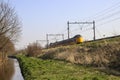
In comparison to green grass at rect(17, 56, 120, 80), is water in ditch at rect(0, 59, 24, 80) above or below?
below

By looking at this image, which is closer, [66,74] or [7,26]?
[66,74]

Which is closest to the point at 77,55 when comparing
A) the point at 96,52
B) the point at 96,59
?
the point at 96,52

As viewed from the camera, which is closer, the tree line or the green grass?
the green grass

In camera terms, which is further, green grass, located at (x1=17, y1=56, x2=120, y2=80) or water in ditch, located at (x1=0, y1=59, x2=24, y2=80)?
water in ditch, located at (x1=0, y1=59, x2=24, y2=80)

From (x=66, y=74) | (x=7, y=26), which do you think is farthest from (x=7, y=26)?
(x=66, y=74)

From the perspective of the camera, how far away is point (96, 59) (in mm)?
34469

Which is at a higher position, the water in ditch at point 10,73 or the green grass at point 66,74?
the green grass at point 66,74

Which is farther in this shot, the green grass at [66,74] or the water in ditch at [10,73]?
the water in ditch at [10,73]

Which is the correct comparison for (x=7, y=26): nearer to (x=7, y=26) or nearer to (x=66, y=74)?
(x=7, y=26)

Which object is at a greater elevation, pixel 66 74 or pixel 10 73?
pixel 66 74

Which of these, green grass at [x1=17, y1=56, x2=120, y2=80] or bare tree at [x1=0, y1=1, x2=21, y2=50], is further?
bare tree at [x1=0, y1=1, x2=21, y2=50]

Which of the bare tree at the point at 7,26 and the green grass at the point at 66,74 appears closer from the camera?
the green grass at the point at 66,74

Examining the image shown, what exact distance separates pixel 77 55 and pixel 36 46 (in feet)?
149

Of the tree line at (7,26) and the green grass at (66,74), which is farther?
the tree line at (7,26)
